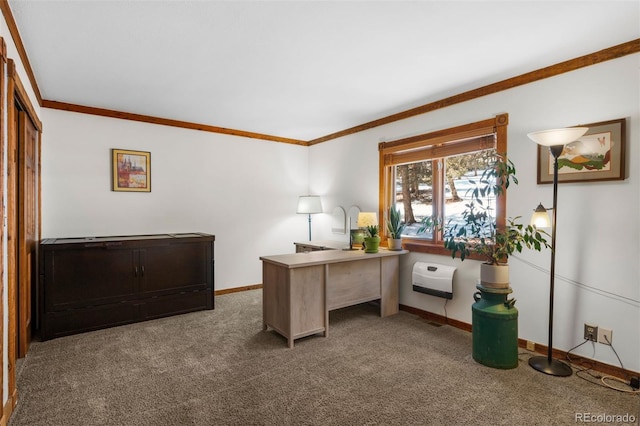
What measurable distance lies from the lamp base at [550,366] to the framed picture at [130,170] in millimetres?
4365

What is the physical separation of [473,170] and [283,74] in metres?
2.11

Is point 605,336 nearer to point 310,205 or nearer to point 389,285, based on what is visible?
point 389,285

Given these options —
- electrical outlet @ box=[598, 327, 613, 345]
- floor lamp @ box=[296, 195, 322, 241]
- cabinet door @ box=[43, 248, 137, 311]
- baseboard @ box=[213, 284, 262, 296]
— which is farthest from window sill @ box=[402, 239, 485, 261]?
cabinet door @ box=[43, 248, 137, 311]

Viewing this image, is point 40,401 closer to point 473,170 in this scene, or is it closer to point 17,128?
point 17,128

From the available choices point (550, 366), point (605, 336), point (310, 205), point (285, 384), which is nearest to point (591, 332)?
point (605, 336)

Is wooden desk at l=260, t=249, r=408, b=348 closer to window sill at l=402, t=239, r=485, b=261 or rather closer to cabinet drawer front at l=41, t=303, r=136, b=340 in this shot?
window sill at l=402, t=239, r=485, b=261

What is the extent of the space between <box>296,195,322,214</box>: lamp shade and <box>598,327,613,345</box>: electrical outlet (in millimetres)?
3416

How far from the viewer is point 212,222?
4.78 m

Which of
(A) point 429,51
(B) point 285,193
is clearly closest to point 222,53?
(A) point 429,51

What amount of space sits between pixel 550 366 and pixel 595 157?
1.60 m

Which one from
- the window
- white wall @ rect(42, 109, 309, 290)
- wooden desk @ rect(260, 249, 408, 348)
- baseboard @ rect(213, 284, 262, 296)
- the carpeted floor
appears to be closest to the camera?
the carpeted floor

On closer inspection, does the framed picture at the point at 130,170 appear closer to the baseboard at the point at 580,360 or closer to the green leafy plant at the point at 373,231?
the green leafy plant at the point at 373,231

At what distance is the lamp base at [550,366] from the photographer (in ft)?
8.20

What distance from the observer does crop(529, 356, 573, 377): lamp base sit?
2.50m
